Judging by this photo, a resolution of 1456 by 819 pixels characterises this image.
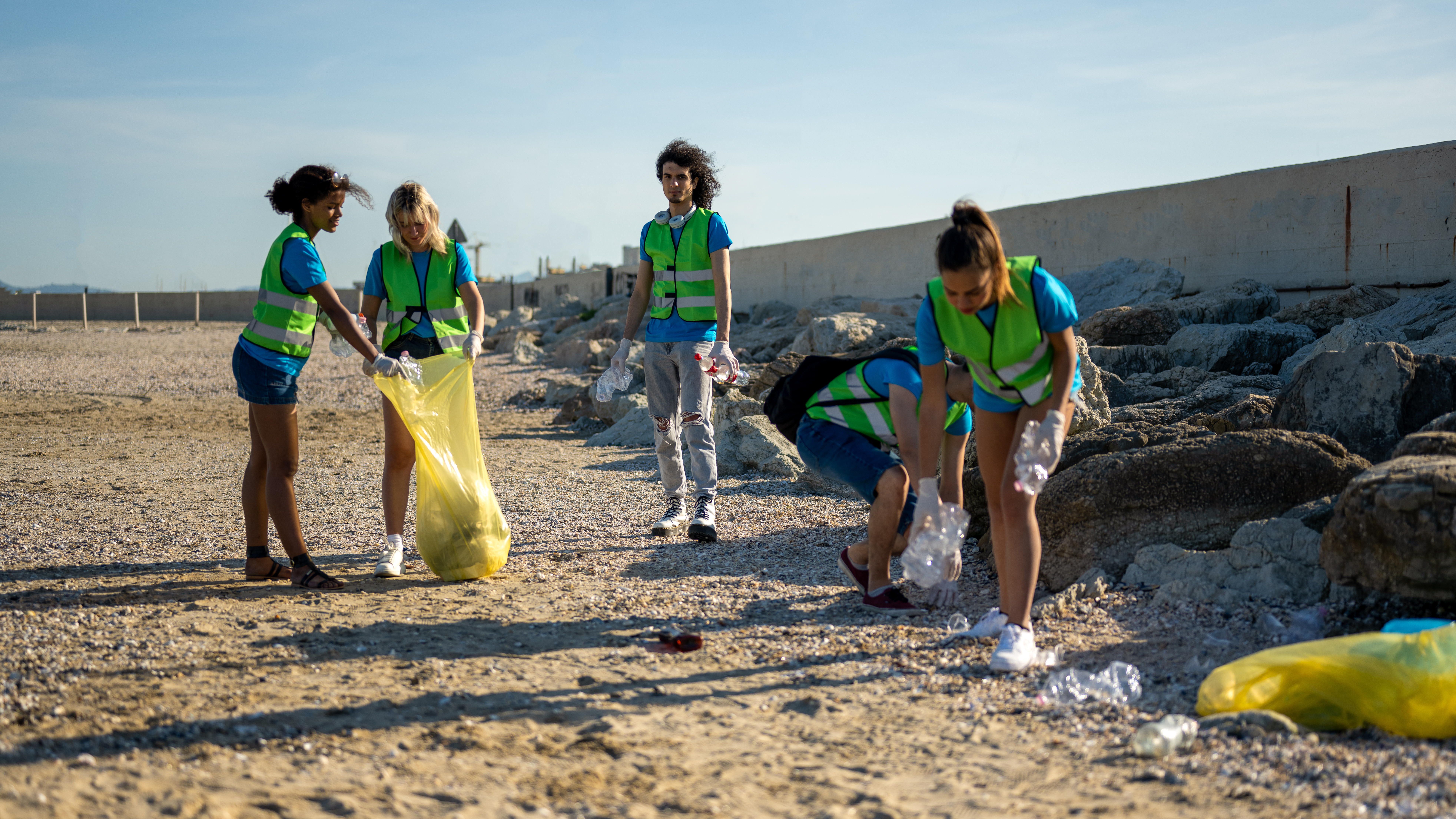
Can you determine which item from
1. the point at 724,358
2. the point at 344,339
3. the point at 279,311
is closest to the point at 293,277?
the point at 279,311

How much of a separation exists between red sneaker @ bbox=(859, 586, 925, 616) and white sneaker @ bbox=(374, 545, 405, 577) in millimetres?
2101

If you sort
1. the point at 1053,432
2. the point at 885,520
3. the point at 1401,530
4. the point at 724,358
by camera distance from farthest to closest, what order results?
the point at 724,358 → the point at 885,520 → the point at 1401,530 → the point at 1053,432

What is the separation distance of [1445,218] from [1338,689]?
27.1 feet

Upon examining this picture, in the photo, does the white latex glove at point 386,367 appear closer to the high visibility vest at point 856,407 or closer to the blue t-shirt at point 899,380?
the high visibility vest at point 856,407

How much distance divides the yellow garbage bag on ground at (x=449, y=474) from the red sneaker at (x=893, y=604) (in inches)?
66.4

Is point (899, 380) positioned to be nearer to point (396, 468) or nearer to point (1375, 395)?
point (396, 468)

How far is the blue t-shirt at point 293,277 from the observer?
4.17 meters

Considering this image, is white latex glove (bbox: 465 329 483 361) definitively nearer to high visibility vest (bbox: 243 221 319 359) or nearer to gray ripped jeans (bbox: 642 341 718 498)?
high visibility vest (bbox: 243 221 319 359)

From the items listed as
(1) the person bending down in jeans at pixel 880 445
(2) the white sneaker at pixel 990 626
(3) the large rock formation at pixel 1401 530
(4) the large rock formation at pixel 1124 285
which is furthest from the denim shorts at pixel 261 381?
(4) the large rock formation at pixel 1124 285

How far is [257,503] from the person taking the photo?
4.35m

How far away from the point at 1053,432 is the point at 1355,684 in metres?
1.01

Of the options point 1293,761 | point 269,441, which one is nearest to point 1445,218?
point 1293,761

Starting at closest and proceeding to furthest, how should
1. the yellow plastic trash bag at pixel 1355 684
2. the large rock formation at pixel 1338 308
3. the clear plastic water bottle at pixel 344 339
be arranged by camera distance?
the yellow plastic trash bag at pixel 1355 684 → the clear plastic water bottle at pixel 344 339 → the large rock formation at pixel 1338 308

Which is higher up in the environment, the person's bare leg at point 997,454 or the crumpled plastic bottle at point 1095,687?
the person's bare leg at point 997,454
